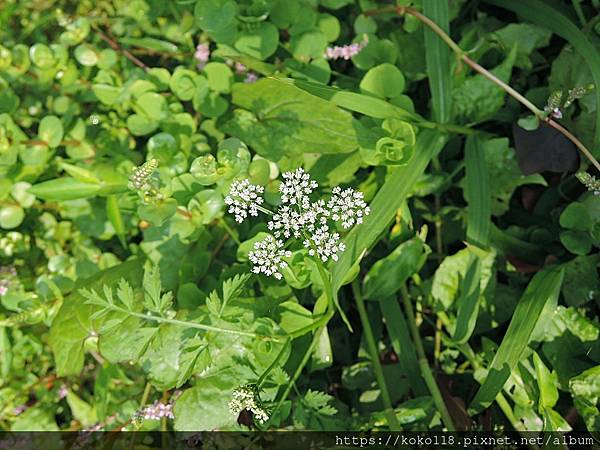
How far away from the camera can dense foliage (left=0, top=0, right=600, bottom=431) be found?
1411 millimetres

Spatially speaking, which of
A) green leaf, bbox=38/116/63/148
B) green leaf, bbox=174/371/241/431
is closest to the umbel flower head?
green leaf, bbox=174/371/241/431

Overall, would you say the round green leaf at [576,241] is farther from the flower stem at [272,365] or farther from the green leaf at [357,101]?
the flower stem at [272,365]

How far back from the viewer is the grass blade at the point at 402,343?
5.42 feet

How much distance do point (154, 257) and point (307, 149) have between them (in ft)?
1.89

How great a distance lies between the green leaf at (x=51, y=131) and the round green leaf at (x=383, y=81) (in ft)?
3.21

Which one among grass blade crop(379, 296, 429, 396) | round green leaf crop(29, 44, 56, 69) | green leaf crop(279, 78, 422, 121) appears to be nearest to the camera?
green leaf crop(279, 78, 422, 121)

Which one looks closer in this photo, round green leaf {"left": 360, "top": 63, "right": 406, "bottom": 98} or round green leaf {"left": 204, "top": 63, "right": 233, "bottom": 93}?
round green leaf {"left": 360, "top": 63, "right": 406, "bottom": 98}

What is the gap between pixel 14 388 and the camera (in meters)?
1.93

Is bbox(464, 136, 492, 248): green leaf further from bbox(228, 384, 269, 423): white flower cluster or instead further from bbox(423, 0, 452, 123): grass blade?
bbox(228, 384, 269, 423): white flower cluster

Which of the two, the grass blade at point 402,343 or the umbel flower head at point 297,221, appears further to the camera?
the grass blade at point 402,343

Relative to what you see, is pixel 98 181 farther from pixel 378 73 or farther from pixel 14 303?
pixel 378 73

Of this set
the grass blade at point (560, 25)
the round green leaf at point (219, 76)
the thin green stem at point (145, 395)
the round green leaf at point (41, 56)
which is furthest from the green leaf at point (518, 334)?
the round green leaf at point (41, 56)

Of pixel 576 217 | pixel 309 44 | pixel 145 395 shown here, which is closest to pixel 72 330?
pixel 145 395

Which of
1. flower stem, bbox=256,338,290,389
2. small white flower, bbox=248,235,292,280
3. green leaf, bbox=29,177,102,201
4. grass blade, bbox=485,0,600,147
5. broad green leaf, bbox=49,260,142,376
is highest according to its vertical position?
grass blade, bbox=485,0,600,147
